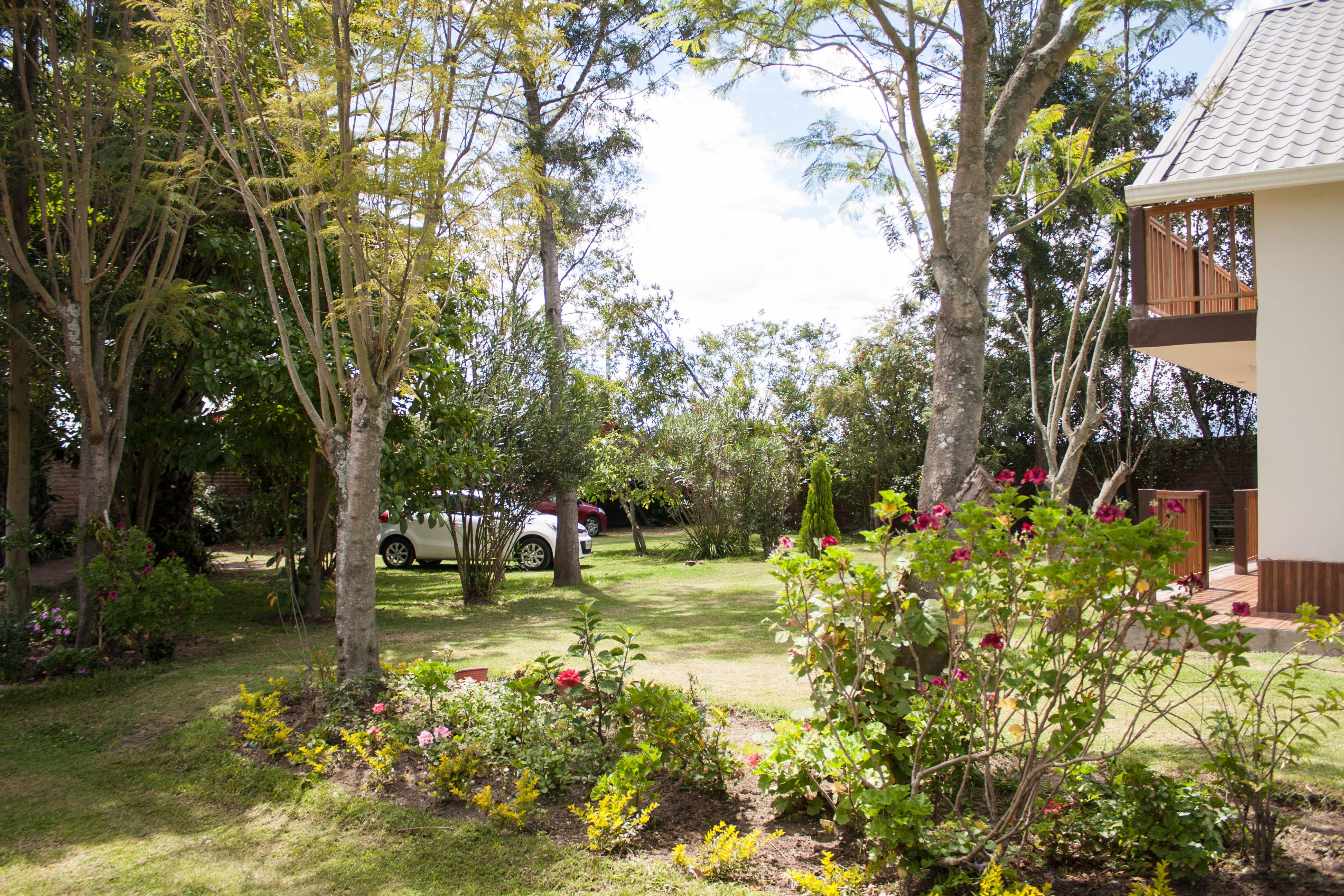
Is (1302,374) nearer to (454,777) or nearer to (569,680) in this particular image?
(569,680)

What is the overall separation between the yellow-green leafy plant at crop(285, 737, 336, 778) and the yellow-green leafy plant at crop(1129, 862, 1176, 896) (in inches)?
143

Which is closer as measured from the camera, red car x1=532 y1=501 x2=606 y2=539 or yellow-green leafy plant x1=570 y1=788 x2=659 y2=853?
yellow-green leafy plant x1=570 y1=788 x2=659 y2=853

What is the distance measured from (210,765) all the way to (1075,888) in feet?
14.2

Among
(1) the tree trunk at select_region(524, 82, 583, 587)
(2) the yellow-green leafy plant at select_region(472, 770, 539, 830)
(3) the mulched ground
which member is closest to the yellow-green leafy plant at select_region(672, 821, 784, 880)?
(3) the mulched ground

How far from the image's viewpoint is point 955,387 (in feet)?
14.2

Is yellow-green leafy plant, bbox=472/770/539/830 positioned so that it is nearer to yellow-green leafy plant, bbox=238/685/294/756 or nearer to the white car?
yellow-green leafy plant, bbox=238/685/294/756

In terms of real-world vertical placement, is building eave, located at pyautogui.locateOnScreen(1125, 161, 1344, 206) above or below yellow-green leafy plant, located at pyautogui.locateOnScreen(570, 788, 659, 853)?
above

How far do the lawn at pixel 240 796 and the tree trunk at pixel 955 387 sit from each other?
175 centimetres

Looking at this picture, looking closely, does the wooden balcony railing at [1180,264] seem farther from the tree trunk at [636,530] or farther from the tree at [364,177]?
the tree trunk at [636,530]

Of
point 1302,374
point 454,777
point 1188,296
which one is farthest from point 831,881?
point 1188,296

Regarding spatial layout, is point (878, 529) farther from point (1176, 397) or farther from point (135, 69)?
point (1176, 397)

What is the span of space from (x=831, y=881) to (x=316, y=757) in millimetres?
2761

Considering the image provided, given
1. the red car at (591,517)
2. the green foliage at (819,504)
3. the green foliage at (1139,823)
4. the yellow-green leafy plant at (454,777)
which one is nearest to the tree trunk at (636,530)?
the red car at (591,517)

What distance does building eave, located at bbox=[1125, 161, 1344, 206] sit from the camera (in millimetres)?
6547
